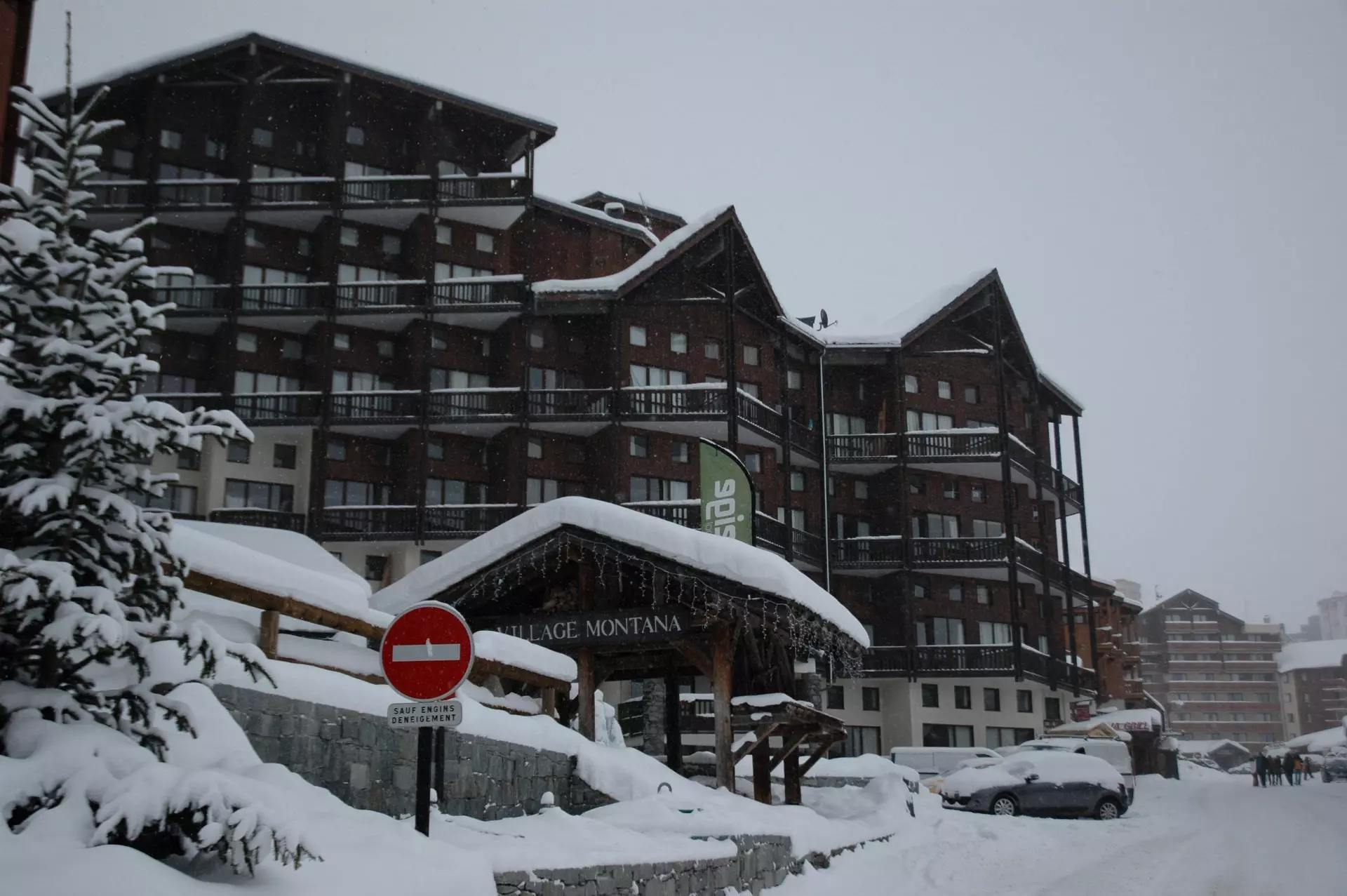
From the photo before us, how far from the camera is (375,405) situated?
44.9 m

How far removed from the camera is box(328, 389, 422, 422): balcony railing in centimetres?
4450

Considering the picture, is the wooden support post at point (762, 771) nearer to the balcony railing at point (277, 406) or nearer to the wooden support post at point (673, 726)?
the wooden support post at point (673, 726)

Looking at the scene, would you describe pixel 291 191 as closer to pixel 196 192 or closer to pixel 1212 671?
pixel 196 192

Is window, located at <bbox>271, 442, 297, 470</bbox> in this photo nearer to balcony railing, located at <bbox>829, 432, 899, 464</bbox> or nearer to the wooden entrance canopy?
balcony railing, located at <bbox>829, 432, 899, 464</bbox>

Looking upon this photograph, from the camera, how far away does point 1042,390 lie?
200 feet

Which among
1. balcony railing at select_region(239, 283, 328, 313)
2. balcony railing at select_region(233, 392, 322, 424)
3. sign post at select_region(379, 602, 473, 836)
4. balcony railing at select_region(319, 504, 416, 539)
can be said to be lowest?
sign post at select_region(379, 602, 473, 836)

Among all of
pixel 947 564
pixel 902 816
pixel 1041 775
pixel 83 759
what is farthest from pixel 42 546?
pixel 947 564

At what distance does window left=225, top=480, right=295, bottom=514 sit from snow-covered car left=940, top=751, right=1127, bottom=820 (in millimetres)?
24910

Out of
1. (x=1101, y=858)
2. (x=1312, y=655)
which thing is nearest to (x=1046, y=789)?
(x=1101, y=858)

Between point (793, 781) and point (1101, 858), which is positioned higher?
point (793, 781)

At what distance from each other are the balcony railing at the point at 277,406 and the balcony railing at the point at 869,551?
808 inches

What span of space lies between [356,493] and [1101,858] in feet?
104

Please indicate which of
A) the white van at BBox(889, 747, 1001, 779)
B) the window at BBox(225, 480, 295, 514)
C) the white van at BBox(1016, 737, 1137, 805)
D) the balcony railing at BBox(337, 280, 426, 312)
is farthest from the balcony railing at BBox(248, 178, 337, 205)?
the white van at BBox(1016, 737, 1137, 805)

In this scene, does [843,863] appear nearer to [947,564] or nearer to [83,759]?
[83,759]
